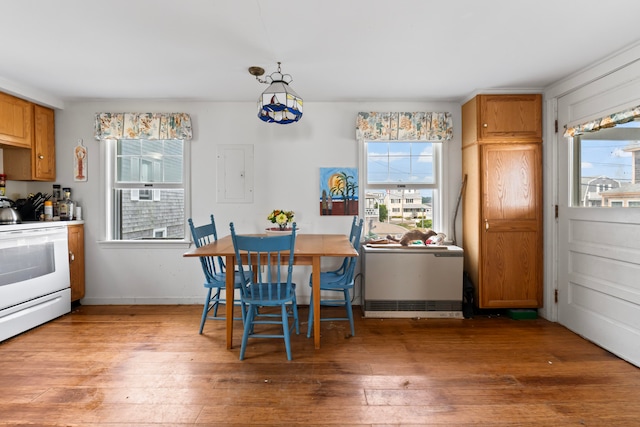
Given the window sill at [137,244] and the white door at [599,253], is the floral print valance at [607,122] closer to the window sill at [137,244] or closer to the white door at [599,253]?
the white door at [599,253]

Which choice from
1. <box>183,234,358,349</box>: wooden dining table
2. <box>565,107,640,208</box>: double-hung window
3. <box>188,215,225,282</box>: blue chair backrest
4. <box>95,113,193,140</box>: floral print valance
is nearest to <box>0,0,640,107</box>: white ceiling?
<box>95,113,193,140</box>: floral print valance

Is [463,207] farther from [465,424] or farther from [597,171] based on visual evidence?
[465,424]

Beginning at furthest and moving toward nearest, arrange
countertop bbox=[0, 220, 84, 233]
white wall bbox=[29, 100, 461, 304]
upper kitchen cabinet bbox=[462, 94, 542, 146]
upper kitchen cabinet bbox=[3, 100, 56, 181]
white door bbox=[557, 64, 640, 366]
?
white wall bbox=[29, 100, 461, 304] → upper kitchen cabinet bbox=[3, 100, 56, 181] → upper kitchen cabinet bbox=[462, 94, 542, 146] → countertop bbox=[0, 220, 84, 233] → white door bbox=[557, 64, 640, 366]

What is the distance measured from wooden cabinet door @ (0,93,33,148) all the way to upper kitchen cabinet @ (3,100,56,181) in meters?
0.05

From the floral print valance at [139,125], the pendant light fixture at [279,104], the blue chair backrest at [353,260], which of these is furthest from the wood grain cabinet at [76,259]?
the blue chair backrest at [353,260]

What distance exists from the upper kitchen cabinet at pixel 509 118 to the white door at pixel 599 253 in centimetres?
20

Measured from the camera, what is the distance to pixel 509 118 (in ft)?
10.0

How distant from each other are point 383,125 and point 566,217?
1.91 metres

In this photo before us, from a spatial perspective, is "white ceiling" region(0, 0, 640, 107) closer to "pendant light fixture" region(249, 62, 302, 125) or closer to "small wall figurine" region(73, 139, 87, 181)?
"pendant light fixture" region(249, 62, 302, 125)

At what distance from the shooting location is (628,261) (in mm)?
2273

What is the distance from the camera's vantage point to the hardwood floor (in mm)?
1681

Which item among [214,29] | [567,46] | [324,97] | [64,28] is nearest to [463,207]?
[567,46]

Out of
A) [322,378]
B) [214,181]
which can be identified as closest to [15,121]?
[214,181]

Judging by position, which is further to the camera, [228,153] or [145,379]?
[228,153]
